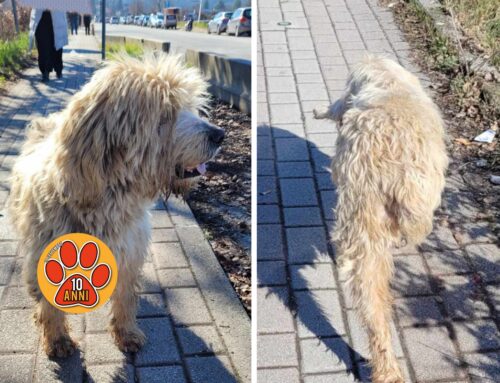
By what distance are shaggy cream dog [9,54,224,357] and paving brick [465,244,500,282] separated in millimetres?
2150

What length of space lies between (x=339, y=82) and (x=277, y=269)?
3.16 meters

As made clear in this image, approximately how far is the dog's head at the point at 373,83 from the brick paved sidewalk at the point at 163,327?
4.80ft

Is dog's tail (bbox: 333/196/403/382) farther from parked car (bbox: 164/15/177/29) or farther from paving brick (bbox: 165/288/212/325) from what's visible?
parked car (bbox: 164/15/177/29)

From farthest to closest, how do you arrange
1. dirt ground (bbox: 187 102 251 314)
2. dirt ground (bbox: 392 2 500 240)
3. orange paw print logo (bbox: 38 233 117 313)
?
dirt ground (bbox: 392 2 500 240), dirt ground (bbox: 187 102 251 314), orange paw print logo (bbox: 38 233 117 313)

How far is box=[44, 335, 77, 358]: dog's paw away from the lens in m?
3.07

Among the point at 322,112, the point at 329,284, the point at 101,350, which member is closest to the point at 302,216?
the point at 329,284

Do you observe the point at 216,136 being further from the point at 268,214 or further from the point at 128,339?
the point at 268,214

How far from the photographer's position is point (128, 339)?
3.19m

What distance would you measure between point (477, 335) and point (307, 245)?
1.27 metres

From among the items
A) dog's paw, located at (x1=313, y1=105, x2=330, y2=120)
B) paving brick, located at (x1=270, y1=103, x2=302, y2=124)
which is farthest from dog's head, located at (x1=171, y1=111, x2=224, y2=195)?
paving brick, located at (x1=270, y1=103, x2=302, y2=124)

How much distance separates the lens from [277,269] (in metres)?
3.91

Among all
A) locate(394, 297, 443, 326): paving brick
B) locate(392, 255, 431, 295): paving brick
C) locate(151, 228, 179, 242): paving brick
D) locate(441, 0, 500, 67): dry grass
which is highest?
locate(441, 0, 500, 67): dry grass

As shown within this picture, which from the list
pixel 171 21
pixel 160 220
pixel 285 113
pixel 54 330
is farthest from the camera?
pixel 285 113

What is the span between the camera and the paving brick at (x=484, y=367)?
3107mm
